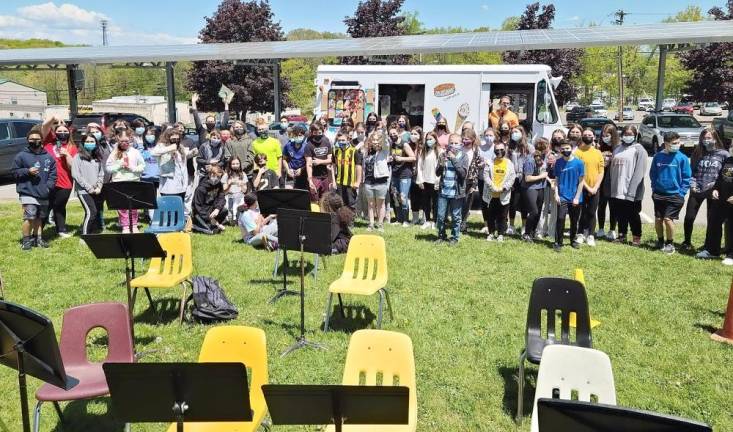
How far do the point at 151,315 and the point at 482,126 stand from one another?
10744mm

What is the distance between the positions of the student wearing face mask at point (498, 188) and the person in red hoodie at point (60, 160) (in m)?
7.07

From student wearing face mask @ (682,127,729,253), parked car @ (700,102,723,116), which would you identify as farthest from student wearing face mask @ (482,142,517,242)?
parked car @ (700,102,723,116)

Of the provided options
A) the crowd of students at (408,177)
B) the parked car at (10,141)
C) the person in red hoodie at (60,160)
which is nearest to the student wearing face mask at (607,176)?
the crowd of students at (408,177)

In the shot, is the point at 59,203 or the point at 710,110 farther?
the point at 710,110

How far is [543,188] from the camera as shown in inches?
380

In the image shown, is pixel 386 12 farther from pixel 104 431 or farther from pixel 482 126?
pixel 104 431

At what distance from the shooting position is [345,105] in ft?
53.4

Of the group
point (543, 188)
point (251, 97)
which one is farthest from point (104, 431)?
point (251, 97)

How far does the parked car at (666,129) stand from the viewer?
889 inches

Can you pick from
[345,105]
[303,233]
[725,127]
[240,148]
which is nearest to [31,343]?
[303,233]

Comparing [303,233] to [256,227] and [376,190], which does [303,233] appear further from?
[376,190]

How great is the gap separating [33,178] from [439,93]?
1000 cm

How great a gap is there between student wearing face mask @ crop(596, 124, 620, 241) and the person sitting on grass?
5552 mm

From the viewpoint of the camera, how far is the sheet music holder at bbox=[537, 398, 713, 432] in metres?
2.35
